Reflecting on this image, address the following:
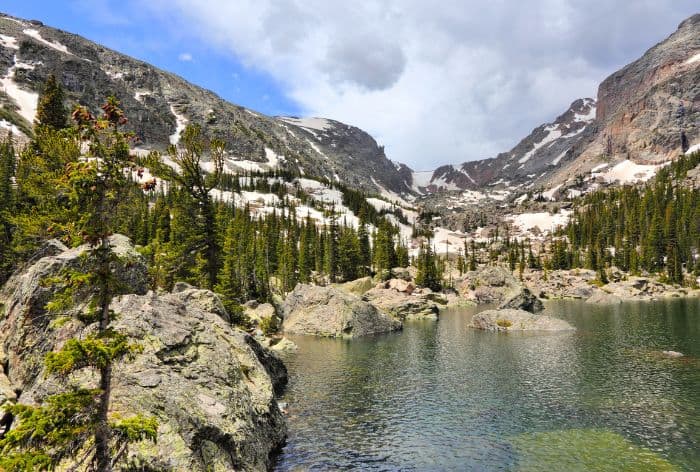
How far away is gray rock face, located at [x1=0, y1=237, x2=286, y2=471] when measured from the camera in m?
16.5

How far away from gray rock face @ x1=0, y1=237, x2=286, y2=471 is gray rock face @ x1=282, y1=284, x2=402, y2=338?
39.4m

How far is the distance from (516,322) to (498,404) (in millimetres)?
38837

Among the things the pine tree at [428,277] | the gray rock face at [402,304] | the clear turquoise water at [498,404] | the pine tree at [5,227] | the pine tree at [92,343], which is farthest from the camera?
the pine tree at [428,277]

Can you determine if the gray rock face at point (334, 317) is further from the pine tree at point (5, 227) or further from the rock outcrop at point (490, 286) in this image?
the rock outcrop at point (490, 286)

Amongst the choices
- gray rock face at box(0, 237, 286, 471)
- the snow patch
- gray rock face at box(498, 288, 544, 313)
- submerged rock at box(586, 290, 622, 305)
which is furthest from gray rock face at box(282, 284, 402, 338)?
the snow patch

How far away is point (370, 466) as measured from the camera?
22875 mm

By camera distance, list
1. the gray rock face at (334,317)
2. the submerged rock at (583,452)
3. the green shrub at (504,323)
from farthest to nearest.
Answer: the green shrub at (504,323) → the gray rock face at (334,317) → the submerged rock at (583,452)

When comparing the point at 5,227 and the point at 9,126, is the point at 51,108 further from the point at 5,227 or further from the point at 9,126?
the point at 9,126

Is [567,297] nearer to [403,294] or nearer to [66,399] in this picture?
[403,294]

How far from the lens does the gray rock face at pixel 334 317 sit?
66.6 meters

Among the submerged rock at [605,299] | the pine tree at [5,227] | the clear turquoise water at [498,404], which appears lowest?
the clear turquoise water at [498,404]

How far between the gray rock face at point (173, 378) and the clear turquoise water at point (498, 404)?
160 inches

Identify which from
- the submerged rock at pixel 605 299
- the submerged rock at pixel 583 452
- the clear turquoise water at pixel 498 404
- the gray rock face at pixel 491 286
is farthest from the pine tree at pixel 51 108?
the submerged rock at pixel 605 299

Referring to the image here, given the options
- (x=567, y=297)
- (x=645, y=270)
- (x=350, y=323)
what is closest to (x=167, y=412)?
(x=350, y=323)
